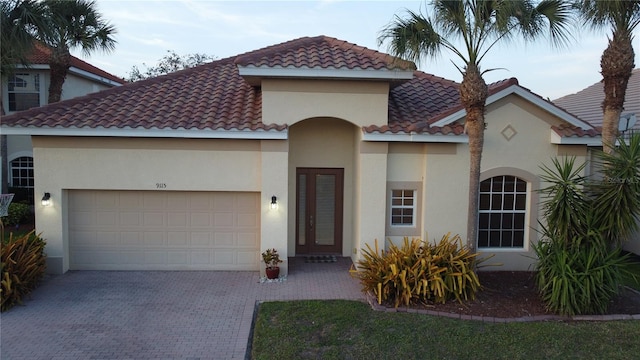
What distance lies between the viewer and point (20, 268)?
33.6ft

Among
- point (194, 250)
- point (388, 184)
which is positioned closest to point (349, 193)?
point (388, 184)

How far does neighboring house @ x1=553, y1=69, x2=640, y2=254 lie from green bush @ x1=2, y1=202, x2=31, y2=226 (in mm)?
19834

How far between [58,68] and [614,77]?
17.2 metres

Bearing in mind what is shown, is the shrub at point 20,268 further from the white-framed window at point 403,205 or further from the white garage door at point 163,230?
the white-framed window at point 403,205

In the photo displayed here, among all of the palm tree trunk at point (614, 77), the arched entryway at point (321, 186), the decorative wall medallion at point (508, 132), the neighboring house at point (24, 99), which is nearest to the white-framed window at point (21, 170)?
the neighboring house at point (24, 99)

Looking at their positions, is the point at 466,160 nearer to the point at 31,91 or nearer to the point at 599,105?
the point at 599,105

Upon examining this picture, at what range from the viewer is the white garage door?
12.5 meters

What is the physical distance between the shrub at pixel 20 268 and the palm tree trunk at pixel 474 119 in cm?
983

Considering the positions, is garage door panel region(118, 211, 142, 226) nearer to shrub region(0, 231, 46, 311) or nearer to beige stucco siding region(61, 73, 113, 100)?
shrub region(0, 231, 46, 311)

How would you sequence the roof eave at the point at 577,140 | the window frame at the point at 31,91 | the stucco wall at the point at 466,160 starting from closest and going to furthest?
the roof eave at the point at 577,140, the stucco wall at the point at 466,160, the window frame at the point at 31,91

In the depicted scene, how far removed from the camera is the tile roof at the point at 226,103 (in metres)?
11.6

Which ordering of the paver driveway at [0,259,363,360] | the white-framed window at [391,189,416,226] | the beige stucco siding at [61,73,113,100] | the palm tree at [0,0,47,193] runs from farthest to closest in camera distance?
the beige stucco siding at [61,73,113,100] < the palm tree at [0,0,47,193] < the white-framed window at [391,189,416,226] < the paver driveway at [0,259,363,360]

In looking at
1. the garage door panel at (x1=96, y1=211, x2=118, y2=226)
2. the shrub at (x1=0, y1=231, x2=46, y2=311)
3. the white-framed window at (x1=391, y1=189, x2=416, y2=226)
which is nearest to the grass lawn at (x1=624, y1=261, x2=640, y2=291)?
the white-framed window at (x1=391, y1=189, x2=416, y2=226)

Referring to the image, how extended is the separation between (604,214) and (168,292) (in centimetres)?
960
